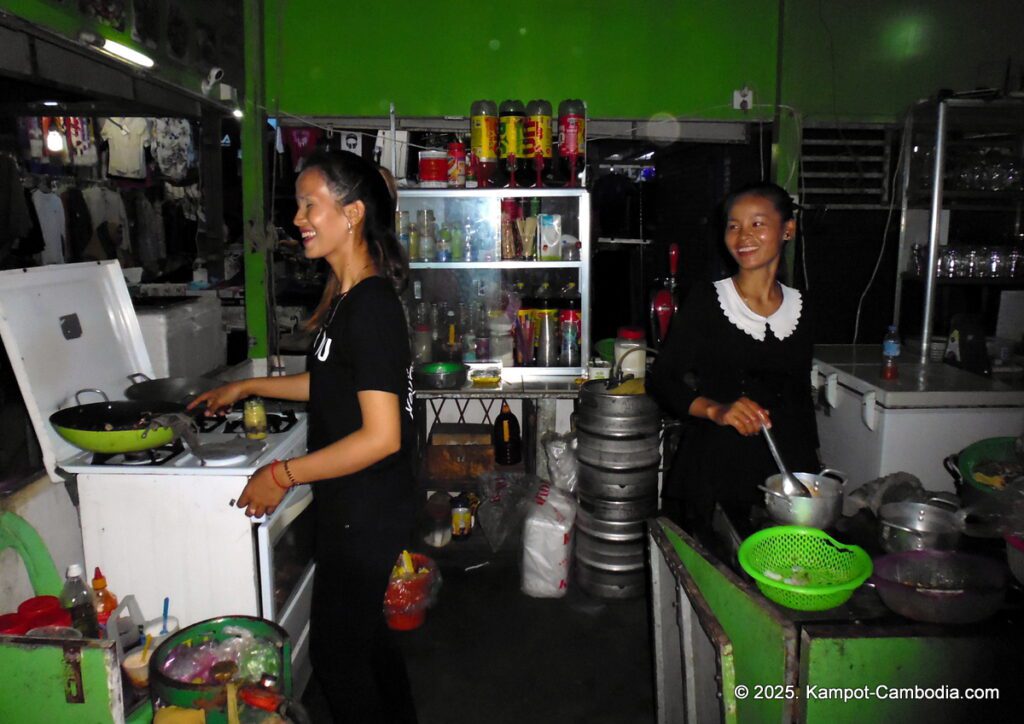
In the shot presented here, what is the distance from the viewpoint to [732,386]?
2.43 m

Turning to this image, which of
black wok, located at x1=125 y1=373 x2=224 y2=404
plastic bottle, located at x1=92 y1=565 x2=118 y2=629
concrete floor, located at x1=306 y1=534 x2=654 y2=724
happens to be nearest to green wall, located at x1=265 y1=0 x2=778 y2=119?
black wok, located at x1=125 y1=373 x2=224 y2=404

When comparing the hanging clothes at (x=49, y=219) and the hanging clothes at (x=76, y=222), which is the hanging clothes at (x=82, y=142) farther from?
the hanging clothes at (x=49, y=219)

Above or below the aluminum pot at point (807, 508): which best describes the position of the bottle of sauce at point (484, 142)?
above

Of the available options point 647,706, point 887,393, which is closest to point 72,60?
point 647,706

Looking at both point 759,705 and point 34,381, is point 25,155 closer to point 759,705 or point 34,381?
point 34,381

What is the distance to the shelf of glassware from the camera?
416 centimetres

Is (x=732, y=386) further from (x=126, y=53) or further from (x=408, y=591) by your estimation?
(x=126, y=53)

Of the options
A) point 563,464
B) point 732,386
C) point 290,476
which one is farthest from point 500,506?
point 290,476

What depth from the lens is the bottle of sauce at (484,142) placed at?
160 inches

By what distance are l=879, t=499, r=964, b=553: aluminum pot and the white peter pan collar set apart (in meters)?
0.74

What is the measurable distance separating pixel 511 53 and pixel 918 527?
3.59 meters

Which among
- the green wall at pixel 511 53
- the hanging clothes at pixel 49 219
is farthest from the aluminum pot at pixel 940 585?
the hanging clothes at pixel 49 219

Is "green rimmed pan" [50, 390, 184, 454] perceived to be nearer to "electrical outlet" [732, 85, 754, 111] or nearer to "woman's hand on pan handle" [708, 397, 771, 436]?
"woman's hand on pan handle" [708, 397, 771, 436]

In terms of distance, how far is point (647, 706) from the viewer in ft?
9.28
